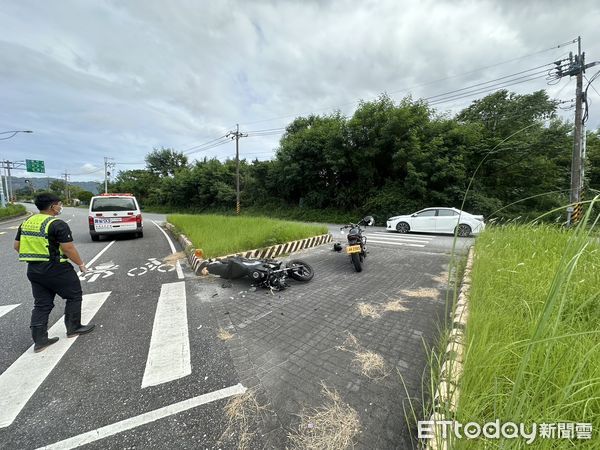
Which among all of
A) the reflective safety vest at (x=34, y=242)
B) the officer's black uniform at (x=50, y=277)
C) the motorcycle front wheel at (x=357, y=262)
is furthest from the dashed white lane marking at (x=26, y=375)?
the motorcycle front wheel at (x=357, y=262)

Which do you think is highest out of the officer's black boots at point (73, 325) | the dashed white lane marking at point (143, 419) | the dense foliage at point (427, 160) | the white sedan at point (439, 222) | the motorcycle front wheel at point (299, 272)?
the dense foliage at point (427, 160)

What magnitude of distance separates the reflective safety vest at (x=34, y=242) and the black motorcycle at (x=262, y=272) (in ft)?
7.95

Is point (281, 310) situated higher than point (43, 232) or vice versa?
point (43, 232)

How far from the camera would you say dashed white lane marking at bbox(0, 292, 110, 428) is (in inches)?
79.5

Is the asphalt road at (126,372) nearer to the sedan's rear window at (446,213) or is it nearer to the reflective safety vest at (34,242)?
the reflective safety vest at (34,242)

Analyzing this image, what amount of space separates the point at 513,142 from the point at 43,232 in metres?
19.1

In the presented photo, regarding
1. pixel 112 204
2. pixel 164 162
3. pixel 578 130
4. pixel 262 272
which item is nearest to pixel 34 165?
pixel 164 162

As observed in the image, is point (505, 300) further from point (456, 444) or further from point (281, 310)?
point (281, 310)

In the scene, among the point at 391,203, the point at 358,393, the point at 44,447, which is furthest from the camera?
the point at 391,203

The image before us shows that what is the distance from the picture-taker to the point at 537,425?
53.0 inches

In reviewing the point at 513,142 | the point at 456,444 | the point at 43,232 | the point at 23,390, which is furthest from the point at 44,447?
the point at 513,142

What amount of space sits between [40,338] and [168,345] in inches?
56.6

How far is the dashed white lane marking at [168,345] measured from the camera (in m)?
2.39

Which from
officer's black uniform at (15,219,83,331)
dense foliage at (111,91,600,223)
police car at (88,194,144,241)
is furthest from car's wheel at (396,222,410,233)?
officer's black uniform at (15,219,83,331)
